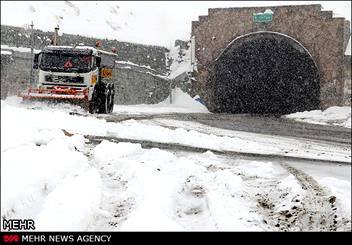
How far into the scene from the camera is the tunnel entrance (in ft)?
103

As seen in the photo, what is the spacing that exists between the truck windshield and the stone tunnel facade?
49.8 ft

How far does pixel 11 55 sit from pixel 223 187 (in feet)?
63.5

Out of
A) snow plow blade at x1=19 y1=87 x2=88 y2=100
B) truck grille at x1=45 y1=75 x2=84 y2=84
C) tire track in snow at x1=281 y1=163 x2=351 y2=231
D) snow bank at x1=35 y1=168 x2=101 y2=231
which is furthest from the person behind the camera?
truck grille at x1=45 y1=75 x2=84 y2=84

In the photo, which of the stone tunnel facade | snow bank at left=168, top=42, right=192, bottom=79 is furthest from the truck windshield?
snow bank at left=168, top=42, right=192, bottom=79

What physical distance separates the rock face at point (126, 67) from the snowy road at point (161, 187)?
48.1 feet

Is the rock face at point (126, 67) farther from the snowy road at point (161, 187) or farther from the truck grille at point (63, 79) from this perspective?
the snowy road at point (161, 187)

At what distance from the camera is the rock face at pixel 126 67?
924 inches

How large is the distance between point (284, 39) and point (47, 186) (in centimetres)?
2752

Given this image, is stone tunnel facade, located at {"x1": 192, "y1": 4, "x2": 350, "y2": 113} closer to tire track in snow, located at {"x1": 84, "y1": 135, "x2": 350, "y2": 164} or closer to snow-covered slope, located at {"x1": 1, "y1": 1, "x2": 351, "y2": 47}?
snow-covered slope, located at {"x1": 1, "y1": 1, "x2": 351, "y2": 47}

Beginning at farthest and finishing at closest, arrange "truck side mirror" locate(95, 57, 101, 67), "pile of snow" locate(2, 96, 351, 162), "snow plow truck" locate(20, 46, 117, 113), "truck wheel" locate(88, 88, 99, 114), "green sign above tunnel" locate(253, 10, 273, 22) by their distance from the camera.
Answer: "green sign above tunnel" locate(253, 10, 273, 22), "truck side mirror" locate(95, 57, 101, 67), "truck wheel" locate(88, 88, 99, 114), "snow plow truck" locate(20, 46, 117, 113), "pile of snow" locate(2, 96, 351, 162)

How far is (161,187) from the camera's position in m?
5.73

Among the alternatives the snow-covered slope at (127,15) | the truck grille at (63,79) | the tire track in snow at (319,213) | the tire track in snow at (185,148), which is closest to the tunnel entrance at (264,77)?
the snow-covered slope at (127,15)

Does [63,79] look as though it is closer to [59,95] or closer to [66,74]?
[66,74]

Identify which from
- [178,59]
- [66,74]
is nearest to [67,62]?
[66,74]
